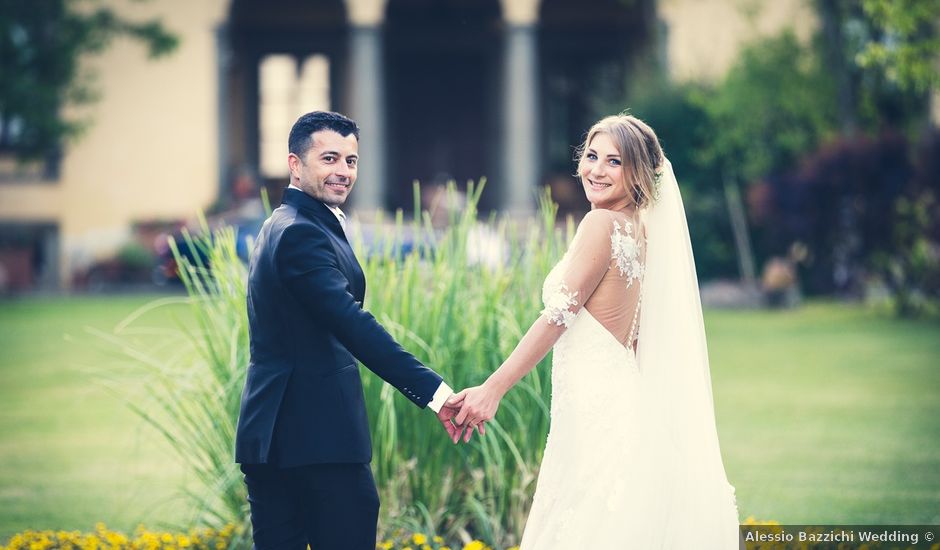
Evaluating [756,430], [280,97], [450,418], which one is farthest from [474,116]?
[450,418]

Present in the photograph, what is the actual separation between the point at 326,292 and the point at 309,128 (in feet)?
1.72

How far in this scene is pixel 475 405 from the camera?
160 inches

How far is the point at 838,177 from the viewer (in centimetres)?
1784

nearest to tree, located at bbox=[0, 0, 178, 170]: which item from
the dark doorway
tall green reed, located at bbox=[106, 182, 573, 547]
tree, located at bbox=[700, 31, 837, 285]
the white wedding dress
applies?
the dark doorway

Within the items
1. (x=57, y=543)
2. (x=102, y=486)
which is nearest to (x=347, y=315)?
(x=57, y=543)

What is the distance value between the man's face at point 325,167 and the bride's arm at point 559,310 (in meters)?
0.77

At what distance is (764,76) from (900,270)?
451 centimetres

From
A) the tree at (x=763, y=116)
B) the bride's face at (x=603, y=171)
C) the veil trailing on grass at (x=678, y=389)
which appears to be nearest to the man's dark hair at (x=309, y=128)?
the bride's face at (x=603, y=171)

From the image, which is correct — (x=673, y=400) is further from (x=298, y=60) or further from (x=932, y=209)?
(x=298, y=60)

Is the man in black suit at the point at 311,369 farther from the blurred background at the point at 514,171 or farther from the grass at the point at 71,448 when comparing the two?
the blurred background at the point at 514,171

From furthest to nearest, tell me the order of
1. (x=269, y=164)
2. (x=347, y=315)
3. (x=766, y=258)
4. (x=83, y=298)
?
(x=269, y=164), (x=766, y=258), (x=83, y=298), (x=347, y=315)

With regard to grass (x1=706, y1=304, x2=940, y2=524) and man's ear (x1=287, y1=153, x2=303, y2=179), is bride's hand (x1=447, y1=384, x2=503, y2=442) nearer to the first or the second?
man's ear (x1=287, y1=153, x2=303, y2=179)

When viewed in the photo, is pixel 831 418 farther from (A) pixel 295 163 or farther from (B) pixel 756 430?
(A) pixel 295 163

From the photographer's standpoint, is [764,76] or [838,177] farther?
[764,76]
